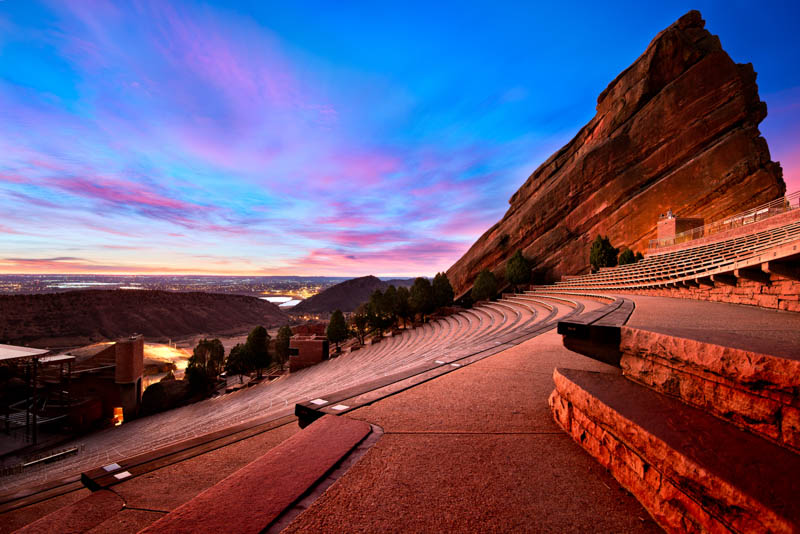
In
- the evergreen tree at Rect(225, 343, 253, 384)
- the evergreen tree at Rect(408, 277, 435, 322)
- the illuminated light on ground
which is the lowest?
the illuminated light on ground

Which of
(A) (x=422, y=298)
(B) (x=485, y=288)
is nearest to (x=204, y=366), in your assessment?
(A) (x=422, y=298)

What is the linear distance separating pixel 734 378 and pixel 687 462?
33.6 inches

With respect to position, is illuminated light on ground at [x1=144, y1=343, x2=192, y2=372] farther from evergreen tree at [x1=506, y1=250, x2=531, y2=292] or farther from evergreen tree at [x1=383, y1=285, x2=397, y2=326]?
evergreen tree at [x1=506, y1=250, x2=531, y2=292]

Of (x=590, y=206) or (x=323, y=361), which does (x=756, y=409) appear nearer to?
(x=323, y=361)

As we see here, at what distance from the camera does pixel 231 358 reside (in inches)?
1193

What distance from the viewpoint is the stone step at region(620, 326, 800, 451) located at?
5.99 feet

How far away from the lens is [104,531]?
2.05 m

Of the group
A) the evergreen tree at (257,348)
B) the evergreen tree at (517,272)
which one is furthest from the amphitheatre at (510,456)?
the evergreen tree at (517,272)

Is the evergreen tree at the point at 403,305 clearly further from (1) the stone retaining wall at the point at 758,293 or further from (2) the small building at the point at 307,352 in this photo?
(1) the stone retaining wall at the point at 758,293

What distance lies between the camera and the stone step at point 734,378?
71.9 inches

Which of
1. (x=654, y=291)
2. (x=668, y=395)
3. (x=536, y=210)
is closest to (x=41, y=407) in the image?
(x=668, y=395)

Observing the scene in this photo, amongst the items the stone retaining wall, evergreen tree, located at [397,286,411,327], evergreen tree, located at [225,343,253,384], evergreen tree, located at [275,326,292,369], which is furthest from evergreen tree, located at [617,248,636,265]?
evergreen tree, located at [225,343,253,384]

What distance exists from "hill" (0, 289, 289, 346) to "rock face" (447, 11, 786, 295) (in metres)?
70.5

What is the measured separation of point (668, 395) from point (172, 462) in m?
4.40
